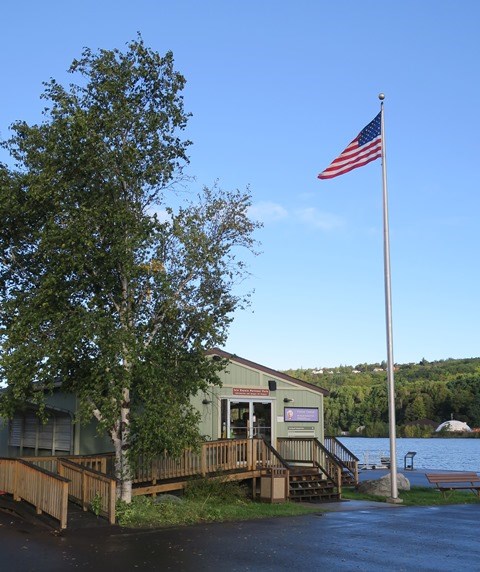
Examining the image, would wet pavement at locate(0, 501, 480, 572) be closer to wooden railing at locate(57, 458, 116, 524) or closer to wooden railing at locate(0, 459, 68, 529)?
wooden railing at locate(0, 459, 68, 529)

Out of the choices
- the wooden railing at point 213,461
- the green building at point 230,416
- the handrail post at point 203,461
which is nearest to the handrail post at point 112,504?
the wooden railing at point 213,461

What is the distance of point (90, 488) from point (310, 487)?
7.80 m

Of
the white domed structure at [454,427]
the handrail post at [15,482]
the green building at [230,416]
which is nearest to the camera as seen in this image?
the handrail post at [15,482]

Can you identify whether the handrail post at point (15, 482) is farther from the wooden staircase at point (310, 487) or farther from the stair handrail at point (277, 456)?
the wooden staircase at point (310, 487)

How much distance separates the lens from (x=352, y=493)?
22.7m

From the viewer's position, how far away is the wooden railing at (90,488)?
14.5 m

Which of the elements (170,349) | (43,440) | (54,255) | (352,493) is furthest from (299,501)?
(54,255)

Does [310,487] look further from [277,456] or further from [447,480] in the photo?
[447,480]

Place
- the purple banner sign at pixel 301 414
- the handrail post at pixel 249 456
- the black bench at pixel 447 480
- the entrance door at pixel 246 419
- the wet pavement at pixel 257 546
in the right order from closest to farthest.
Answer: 1. the wet pavement at pixel 257 546
2. the handrail post at pixel 249 456
3. the black bench at pixel 447 480
4. the entrance door at pixel 246 419
5. the purple banner sign at pixel 301 414

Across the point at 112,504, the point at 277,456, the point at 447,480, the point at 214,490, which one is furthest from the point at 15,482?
the point at 447,480

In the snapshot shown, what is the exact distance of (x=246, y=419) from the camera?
76.8 ft

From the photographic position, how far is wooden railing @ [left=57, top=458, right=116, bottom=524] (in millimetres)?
14539

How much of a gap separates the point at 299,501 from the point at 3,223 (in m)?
11.0

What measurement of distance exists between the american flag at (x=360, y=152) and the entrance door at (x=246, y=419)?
7.80 meters
